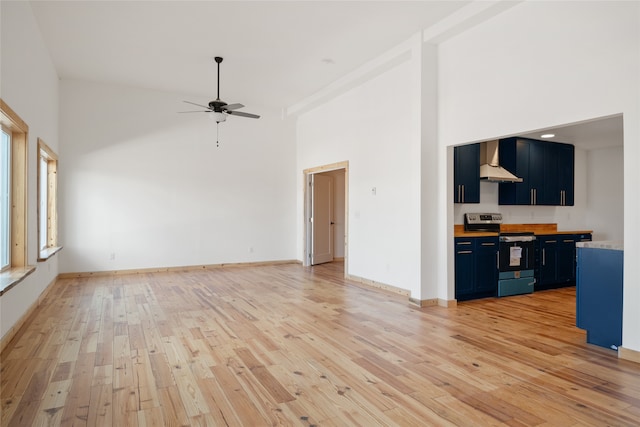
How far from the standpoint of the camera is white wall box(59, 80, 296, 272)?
7090 millimetres

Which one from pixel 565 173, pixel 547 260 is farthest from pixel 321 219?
pixel 565 173

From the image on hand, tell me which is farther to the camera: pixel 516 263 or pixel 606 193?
pixel 606 193

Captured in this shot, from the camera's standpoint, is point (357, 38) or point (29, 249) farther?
point (357, 38)

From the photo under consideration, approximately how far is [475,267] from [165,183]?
574cm

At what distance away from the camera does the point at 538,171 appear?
6.80 metres

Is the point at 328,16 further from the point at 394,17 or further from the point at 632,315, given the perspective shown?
the point at 632,315

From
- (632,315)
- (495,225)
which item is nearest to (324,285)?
(495,225)

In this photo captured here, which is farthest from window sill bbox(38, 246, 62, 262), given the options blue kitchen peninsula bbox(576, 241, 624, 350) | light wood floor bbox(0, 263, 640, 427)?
blue kitchen peninsula bbox(576, 241, 624, 350)

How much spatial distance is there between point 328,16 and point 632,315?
4106 mm

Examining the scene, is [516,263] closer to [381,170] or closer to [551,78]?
[381,170]

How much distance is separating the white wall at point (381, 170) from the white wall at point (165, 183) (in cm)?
175

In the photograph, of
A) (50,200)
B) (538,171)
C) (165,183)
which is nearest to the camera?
(50,200)

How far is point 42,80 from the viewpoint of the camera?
5242mm

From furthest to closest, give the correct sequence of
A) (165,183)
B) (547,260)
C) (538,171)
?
(165,183)
(538,171)
(547,260)
